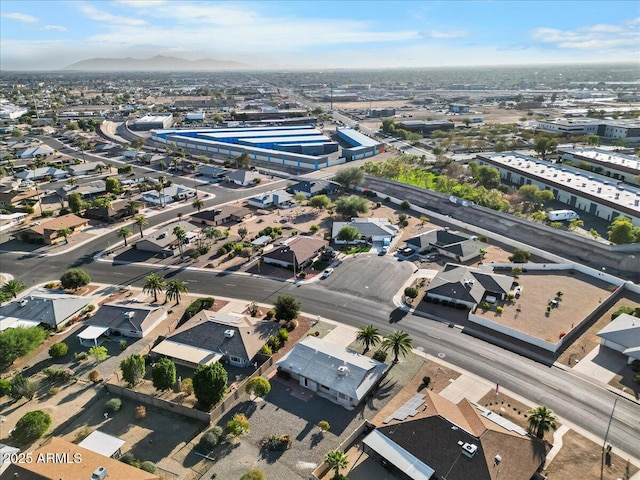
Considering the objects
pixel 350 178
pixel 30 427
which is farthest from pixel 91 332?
pixel 350 178

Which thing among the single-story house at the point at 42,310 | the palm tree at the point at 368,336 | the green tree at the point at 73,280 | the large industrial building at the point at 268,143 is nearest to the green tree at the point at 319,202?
the large industrial building at the point at 268,143

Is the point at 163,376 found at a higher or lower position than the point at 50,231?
lower

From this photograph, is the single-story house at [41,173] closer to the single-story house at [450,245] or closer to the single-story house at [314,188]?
the single-story house at [314,188]

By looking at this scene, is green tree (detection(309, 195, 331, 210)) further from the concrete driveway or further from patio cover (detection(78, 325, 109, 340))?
patio cover (detection(78, 325, 109, 340))

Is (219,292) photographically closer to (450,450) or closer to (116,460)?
(116,460)

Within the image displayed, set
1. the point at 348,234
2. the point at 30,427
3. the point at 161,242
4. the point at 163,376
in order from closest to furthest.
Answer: the point at 30,427 → the point at 163,376 → the point at 161,242 → the point at 348,234

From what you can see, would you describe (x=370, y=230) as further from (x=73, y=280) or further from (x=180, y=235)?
(x=73, y=280)

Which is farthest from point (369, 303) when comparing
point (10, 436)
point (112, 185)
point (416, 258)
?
point (112, 185)

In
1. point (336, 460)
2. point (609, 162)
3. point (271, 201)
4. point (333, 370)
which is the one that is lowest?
point (336, 460)
